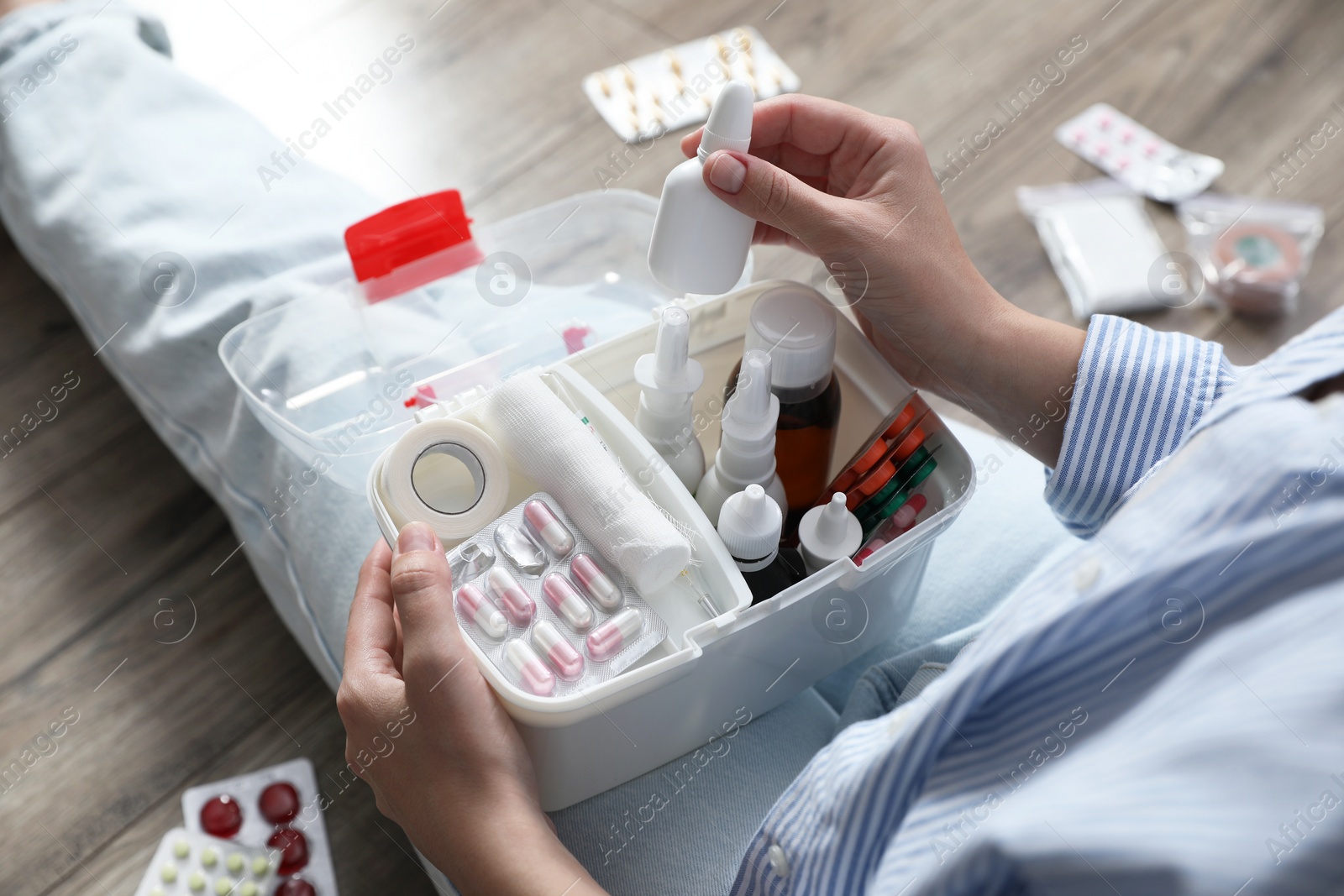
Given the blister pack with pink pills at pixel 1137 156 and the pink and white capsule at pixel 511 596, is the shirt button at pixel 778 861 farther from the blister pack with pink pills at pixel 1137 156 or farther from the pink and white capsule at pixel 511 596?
the blister pack with pink pills at pixel 1137 156

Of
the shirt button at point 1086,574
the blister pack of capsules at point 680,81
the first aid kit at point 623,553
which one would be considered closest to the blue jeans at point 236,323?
the first aid kit at point 623,553

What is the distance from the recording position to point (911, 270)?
558 mm

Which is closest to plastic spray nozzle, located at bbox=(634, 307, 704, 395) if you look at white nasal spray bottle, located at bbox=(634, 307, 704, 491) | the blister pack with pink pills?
white nasal spray bottle, located at bbox=(634, 307, 704, 491)

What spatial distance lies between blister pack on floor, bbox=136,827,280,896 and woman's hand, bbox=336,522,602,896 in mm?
278

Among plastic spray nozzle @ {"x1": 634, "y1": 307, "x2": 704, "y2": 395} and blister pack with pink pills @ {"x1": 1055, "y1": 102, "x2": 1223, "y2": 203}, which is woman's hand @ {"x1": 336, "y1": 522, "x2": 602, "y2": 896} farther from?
blister pack with pink pills @ {"x1": 1055, "y1": 102, "x2": 1223, "y2": 203}

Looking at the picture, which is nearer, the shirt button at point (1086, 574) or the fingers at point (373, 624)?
the shirt button at point (1086, 574)

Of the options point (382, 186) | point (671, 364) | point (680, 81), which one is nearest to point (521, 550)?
point (671, 364)

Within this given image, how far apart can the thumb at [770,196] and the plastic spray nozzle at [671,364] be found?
0.07 meters

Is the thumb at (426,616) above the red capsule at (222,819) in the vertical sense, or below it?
above

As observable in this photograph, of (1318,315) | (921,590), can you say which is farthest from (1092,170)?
(921,590)

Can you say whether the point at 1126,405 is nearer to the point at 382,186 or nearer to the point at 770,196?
the point at 770,196

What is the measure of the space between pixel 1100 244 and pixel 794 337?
779 mm

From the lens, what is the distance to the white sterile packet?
40.8 inches

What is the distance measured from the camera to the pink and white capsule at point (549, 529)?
17.6 inches
